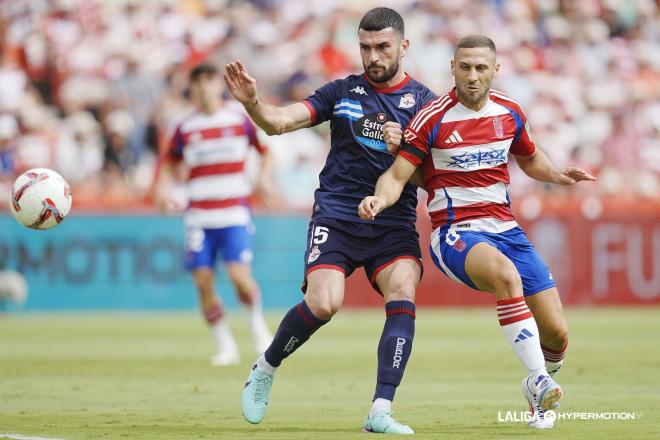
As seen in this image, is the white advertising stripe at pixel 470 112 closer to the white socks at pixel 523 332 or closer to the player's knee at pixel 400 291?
the player's knee at pixel 400 291

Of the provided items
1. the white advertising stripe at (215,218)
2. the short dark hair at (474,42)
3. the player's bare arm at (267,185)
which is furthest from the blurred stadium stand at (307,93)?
the short dark hair at (474,42)

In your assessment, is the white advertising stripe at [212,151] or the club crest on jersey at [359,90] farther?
the white advertising stripe at [212,151]

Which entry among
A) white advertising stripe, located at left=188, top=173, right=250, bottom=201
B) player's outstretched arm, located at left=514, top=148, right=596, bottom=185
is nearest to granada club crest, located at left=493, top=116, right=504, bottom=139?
player's outstretched arm, located at left=514, top=148, right=596, bottom=185

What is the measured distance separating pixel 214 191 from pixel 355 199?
17.8ft

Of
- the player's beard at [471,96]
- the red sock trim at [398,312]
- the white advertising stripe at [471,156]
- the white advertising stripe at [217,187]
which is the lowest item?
the white advertising stripe at [217,187]

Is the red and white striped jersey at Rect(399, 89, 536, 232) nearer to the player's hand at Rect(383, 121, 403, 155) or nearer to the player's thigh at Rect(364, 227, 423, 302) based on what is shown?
the player's hand at Rect(383, 121, 403, 155)

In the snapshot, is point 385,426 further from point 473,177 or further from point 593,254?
point 593,254

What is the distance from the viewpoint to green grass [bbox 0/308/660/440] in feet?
26.7

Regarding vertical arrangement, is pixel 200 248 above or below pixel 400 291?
below

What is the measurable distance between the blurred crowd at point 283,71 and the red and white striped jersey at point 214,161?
6032mm

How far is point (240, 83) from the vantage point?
8.12 m

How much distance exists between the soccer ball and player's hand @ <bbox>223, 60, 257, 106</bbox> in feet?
7.15

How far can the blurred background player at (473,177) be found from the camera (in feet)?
27.1

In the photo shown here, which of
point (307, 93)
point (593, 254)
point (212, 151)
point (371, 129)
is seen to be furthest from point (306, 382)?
point (307, 93)
